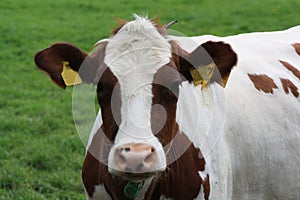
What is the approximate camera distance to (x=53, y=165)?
553 centimetres

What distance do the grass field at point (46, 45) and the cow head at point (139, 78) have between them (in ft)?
2.81

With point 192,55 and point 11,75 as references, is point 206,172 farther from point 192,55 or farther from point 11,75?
point 11,75

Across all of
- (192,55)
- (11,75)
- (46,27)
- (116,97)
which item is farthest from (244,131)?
(46,27)

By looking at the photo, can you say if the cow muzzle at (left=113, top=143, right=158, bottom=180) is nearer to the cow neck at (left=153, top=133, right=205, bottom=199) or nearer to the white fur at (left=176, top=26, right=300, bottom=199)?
the cow neck at (left=153, top=133, right=205, bottom=199)

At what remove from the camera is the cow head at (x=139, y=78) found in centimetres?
265

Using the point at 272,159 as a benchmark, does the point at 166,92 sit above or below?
above

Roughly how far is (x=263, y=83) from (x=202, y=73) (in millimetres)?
996

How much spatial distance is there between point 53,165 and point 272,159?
235 cm

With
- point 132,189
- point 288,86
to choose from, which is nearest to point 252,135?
point 288,86

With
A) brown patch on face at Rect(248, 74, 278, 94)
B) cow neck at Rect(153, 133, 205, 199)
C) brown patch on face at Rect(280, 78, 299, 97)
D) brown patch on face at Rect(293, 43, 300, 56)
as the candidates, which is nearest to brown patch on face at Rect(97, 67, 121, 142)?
cow neck at Rect(153, 133, 205, 199)

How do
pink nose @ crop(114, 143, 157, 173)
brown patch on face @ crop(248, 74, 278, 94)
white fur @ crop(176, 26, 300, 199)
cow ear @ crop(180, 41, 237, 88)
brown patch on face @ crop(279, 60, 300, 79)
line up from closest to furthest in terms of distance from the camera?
pink nose @ crop(114, 143, 157, 173) < cow ear @ crop(180, 41, 237, 88) < white fur @ crop(176, 26, 300, 199) < brown patch on face @ crop(248, 74, 278, 94) < brown patch on face @ crop(279, 60, 300, 79)

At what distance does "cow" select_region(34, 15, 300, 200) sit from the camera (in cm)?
277

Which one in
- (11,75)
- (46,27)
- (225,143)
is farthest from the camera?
(46,27)

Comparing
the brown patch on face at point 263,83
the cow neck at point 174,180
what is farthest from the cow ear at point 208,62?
the brown patch on face at point 263,83
